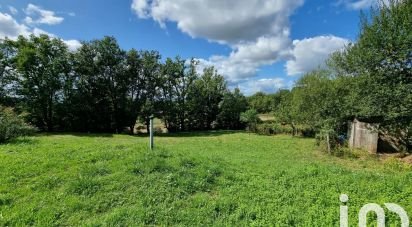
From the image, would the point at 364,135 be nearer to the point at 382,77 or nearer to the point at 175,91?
the point at 382,77

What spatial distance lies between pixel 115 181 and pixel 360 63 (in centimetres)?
1224

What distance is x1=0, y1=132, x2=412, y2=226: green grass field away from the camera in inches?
142

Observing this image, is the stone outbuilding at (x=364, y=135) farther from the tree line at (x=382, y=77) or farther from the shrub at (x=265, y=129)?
the shrub at (x=265, y=129)

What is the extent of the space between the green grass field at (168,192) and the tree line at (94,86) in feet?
66.7

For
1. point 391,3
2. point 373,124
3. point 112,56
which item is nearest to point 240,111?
point 112,56

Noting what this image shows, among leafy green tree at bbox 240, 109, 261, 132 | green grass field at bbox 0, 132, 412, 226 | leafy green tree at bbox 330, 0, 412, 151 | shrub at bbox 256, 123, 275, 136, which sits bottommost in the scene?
green grass field at bbox 0, 132, 412, 226

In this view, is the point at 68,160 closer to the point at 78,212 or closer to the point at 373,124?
the point at 78,212

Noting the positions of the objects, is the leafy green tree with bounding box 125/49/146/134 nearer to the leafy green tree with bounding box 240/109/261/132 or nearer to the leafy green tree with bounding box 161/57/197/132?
the leafy green tree with bounding box 161/57/197/132

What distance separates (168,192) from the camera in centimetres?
436

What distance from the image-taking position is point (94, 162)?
18.0 ft

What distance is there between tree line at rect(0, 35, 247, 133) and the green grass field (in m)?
20.3

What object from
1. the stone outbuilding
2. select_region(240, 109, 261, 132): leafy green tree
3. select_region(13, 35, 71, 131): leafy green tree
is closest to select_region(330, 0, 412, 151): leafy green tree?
the stone outbuilding

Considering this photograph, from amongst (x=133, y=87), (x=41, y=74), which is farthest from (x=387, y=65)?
(x=41, y=74)

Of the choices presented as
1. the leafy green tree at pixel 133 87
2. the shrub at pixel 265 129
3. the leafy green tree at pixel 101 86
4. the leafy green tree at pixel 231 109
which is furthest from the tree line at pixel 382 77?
the leafy green tree at pixel 101 86
